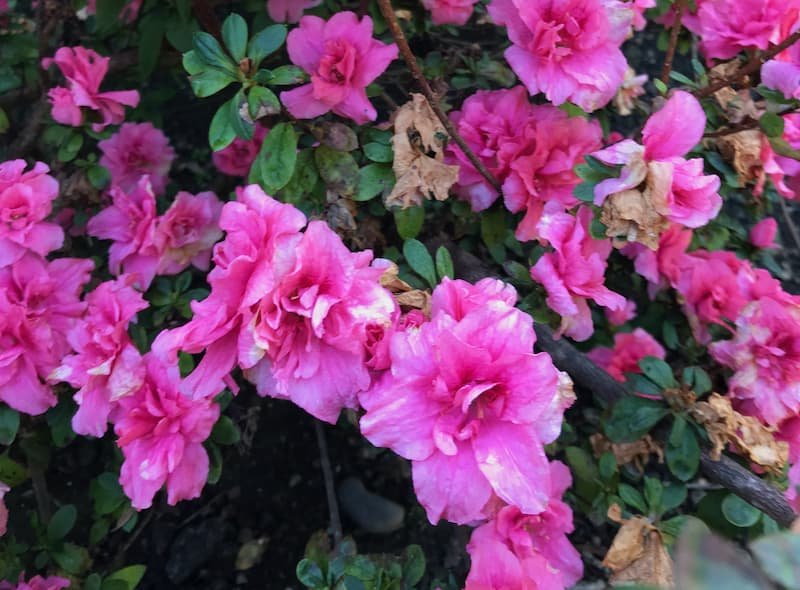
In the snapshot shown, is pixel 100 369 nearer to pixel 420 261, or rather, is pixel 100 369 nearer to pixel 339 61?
pixel 420 261

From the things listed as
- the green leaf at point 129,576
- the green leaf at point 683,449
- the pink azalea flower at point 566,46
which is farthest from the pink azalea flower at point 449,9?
the green leaf at point 129,576

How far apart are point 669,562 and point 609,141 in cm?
80

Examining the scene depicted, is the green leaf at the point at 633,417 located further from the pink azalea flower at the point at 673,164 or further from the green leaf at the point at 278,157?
the green leaf at the point at 278,157

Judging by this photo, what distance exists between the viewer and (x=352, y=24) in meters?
1.14

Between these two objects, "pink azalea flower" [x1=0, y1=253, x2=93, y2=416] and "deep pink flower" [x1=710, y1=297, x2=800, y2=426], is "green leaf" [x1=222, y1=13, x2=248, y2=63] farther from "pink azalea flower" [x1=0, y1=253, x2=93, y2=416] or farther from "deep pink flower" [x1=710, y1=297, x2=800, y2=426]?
"deep pink flower" [x1=710, y1=297, x2=800, y2=426]

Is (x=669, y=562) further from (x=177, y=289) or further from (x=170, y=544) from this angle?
(x=170, y=544)

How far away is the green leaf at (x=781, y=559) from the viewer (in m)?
0.36

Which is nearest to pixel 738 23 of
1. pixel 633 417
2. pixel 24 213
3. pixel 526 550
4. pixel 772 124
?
pixel 772 124

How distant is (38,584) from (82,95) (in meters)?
0.83

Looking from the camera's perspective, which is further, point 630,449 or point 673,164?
point 630,449

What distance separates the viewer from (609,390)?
4.04ft

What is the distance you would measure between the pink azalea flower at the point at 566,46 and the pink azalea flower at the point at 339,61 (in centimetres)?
19

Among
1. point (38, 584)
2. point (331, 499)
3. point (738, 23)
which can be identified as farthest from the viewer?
point (331, 499)

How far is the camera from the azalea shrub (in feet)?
2.60
